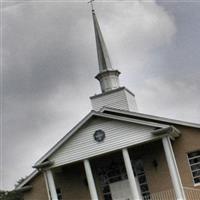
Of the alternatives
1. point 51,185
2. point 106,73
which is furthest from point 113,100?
point 51,185

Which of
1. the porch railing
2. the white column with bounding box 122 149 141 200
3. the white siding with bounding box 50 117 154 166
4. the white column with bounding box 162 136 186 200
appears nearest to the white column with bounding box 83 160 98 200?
the white siding with bounding box 50 117 154 166

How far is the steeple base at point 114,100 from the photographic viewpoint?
94.0 feet

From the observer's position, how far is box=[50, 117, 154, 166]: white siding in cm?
2317

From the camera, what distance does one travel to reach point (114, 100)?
94.6 feet

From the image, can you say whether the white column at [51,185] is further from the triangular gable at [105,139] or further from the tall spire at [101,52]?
the tall spire at [101,52]

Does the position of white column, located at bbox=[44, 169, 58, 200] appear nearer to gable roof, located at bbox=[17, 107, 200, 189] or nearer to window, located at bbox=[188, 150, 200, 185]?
gable roof, located at bbox=[17, 107, 200, 189]

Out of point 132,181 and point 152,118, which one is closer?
point 132,181

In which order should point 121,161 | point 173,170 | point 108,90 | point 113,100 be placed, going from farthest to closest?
point 108,90 → point 113,100 → point 121,161 → point 173,170

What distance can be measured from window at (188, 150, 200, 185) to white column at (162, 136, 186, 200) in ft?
6.29

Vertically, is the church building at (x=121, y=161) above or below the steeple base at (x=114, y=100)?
below

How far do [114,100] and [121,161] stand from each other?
4.29m

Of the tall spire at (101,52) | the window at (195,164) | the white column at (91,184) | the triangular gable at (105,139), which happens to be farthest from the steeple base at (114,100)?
the white column at (91,184)

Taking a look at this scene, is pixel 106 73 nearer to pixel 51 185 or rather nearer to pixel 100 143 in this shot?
pixel 100 143

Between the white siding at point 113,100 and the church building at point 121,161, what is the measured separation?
3.22m
